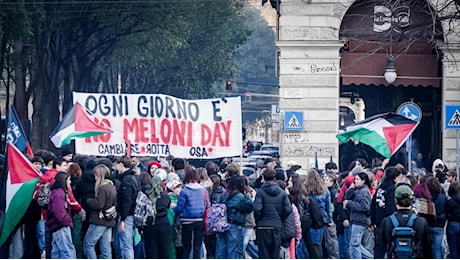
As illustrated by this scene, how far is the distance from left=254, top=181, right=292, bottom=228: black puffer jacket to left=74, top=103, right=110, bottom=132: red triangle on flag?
3.32 meters

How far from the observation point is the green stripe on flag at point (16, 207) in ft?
43.2

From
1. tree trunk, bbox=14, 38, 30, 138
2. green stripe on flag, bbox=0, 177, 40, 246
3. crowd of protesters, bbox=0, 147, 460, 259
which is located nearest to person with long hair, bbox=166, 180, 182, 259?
crowd of protesters, bbox=0, 147, 460, 259

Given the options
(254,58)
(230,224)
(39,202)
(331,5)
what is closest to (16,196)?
(39,202)

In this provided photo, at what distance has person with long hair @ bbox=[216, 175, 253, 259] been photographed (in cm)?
1542

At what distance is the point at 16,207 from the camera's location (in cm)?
1327

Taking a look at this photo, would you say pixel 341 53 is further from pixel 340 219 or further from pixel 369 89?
pixel 340 219

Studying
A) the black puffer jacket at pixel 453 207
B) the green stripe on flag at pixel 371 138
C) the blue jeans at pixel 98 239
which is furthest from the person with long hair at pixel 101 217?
the green stripe on flag at pixel 371 138

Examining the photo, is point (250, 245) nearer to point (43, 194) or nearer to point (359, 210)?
point (359, 210)

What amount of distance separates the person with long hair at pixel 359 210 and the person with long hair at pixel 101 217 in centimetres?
358

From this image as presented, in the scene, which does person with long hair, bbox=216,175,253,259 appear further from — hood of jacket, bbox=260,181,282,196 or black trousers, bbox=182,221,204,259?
hood of jacket, bbox=260,181,282,196

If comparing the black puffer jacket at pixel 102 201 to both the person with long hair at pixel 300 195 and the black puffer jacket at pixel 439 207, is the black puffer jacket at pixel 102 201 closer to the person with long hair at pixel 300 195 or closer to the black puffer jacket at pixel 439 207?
the person with long hair at pixel 300 195

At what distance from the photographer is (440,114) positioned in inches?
1173

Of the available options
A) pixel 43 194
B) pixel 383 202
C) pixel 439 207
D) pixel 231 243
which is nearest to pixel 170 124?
pixel 231 243

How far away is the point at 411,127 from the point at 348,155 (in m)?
12.1
